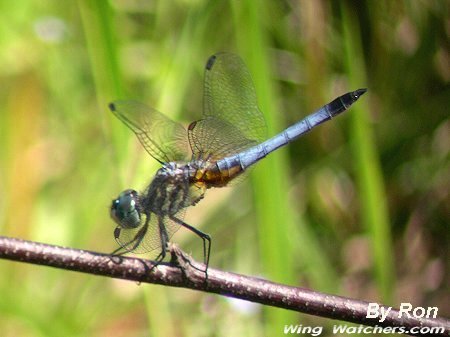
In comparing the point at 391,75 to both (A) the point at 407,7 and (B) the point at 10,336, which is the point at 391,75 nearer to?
(A) the point at 407,7

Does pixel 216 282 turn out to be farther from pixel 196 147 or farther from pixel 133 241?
pixel 196 147

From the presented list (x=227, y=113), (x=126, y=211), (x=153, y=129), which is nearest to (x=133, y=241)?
(x=126, y=211)

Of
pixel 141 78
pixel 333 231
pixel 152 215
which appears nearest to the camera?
pixel 152 215

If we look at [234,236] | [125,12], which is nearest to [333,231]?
[234,236]

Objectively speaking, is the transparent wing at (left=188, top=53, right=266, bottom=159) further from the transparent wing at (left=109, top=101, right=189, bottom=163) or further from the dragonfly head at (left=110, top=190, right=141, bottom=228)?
the dragonfly head at (left=110, top=190, right=141, bottom=228)

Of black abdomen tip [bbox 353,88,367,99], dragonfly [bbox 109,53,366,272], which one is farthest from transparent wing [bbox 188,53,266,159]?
black abdomen tip [bbox 353,88,367,99]
